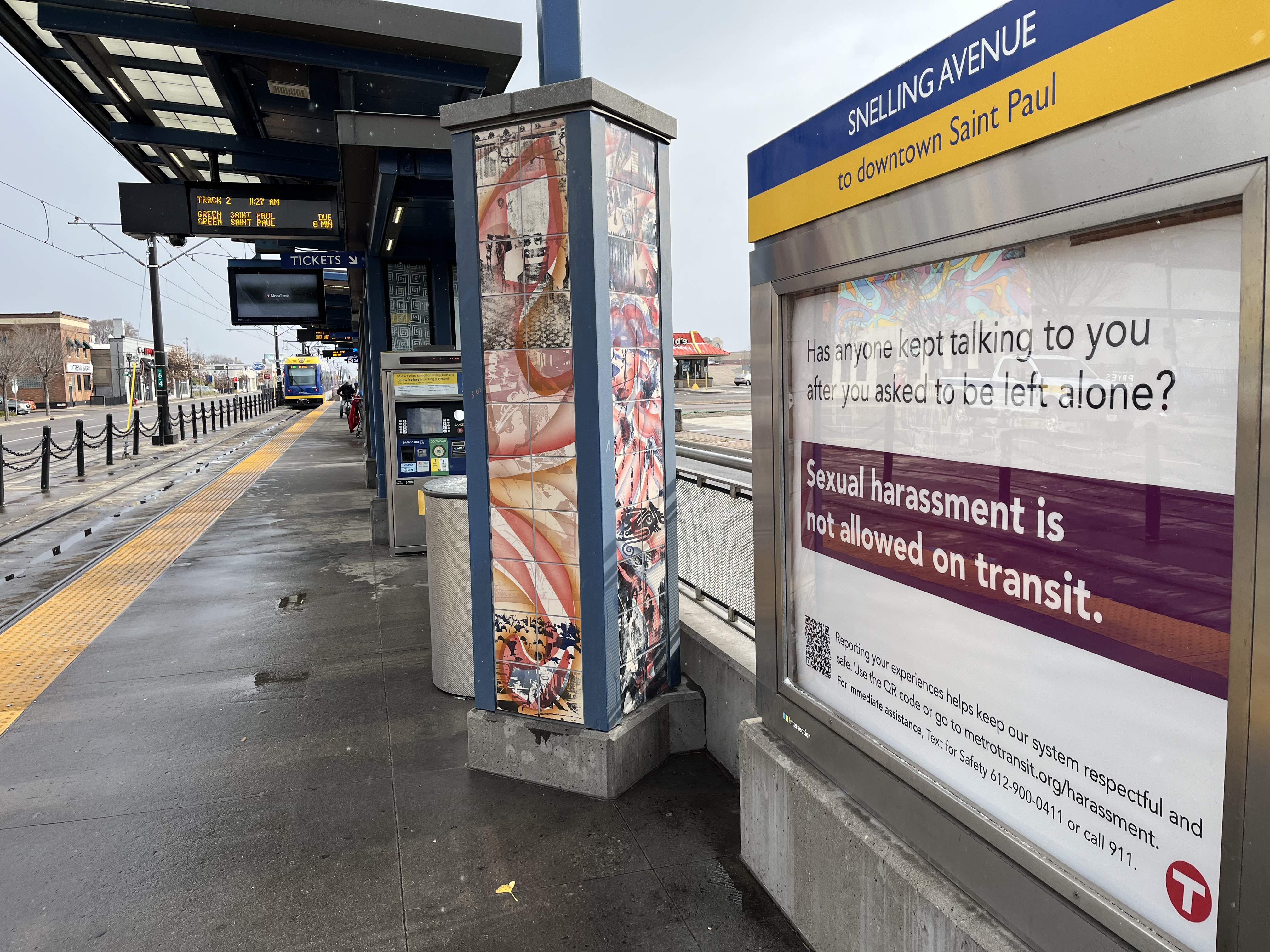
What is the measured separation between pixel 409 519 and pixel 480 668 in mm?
5713

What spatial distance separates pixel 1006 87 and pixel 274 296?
13532 mm

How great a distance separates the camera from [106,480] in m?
17.2

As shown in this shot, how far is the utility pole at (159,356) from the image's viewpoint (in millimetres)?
25469

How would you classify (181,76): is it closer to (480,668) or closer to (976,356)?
(480,668)

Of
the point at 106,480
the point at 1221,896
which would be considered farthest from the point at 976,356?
the point at 106,480

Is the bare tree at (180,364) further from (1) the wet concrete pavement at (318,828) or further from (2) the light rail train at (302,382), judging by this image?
(1) the wet concrete pavement at (318,828)

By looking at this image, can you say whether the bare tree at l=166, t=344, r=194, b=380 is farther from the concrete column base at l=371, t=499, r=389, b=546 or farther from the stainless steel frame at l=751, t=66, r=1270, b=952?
the stainless steel frame at l=751, t=66, r=1270, b=952

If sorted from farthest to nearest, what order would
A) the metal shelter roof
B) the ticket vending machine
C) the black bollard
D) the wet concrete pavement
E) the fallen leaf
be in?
the black bollard, the ticket vending machine, the metal shelter roof, the fallen leaf, the wet concrete pavement

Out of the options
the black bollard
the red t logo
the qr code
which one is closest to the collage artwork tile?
the qr code

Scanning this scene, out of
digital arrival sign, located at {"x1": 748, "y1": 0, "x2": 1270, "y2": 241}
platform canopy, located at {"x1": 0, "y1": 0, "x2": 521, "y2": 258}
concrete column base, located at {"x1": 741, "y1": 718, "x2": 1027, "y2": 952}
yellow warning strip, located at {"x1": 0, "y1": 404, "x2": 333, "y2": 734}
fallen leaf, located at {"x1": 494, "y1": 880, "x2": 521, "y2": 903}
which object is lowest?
fallen leaf, located at {"x1": 494, "y1": 880, "x2": 521, "y2": 903}

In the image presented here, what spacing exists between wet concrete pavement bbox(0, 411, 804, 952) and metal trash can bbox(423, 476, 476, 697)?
172 mm

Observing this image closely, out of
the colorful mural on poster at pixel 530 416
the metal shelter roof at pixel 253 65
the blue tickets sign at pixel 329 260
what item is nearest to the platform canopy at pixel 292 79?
the metal shelter roof at pixel 253 65

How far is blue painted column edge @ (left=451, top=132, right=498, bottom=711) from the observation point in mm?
3896

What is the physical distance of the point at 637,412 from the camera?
4.02 meters
